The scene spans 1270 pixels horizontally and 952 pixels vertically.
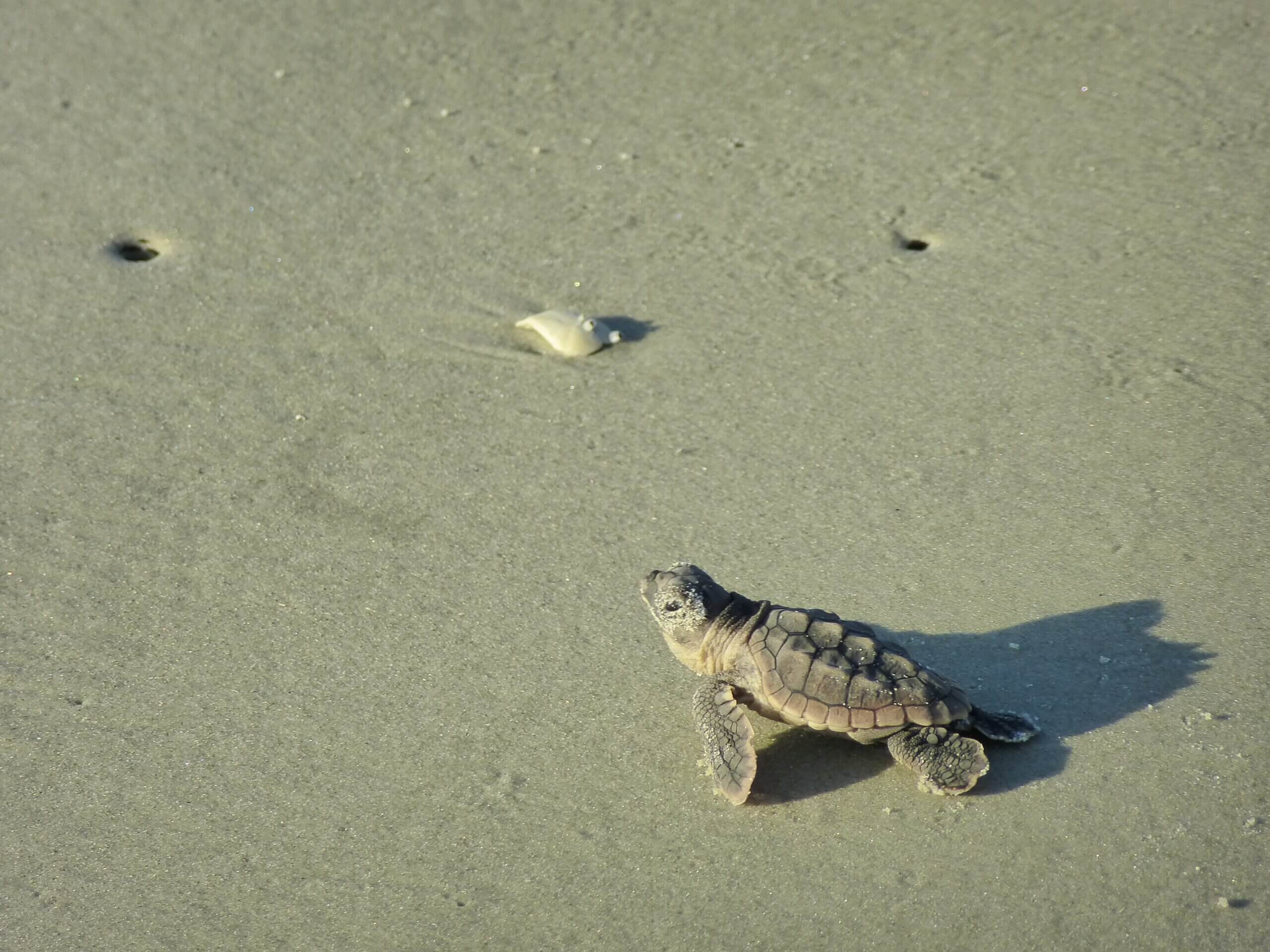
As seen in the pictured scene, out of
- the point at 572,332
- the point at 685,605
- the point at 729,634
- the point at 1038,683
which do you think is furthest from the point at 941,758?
the point at 572,332

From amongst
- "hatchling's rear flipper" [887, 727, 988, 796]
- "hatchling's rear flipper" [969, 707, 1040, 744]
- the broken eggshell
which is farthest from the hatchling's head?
the broken eggshell

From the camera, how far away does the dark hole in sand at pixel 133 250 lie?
452cm

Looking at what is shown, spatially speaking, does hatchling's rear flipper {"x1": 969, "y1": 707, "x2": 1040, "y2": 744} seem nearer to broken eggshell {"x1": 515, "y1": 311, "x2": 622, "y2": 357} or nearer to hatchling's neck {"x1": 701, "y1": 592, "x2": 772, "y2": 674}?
hatchling's neck {"x1": 701, "y1": 592, "x2": 772, "y2": 674}

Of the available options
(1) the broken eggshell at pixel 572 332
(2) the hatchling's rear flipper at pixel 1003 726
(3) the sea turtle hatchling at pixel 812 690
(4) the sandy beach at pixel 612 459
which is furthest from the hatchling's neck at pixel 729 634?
(1) the broken eggshell at pixel 572 332

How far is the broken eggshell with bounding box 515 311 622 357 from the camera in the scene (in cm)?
402

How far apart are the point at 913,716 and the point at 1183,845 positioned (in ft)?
1.96

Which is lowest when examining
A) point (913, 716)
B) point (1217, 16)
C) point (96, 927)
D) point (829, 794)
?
point (96, 927)

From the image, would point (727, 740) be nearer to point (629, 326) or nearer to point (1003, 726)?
point (1003, 726)

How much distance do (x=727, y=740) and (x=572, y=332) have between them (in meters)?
1.81

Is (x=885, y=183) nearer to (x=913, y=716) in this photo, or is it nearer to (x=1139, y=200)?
(x=1139, y=200)

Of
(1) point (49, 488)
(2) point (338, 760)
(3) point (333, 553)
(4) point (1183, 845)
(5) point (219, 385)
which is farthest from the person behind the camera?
(5) point (219, 385)

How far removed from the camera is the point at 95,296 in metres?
4.31

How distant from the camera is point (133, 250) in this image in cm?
456

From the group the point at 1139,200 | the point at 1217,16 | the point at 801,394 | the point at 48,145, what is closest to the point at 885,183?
the point at 1139,200
